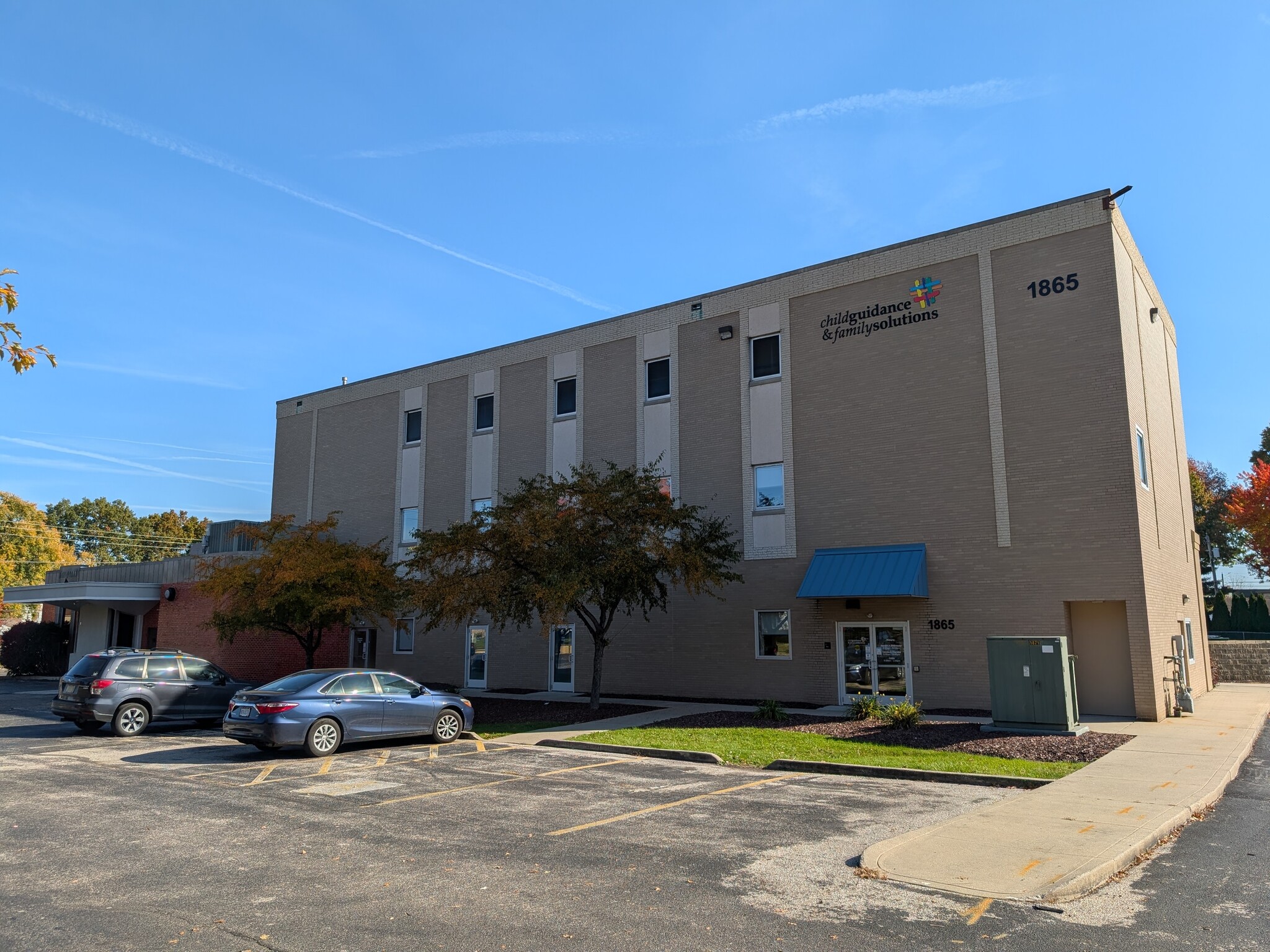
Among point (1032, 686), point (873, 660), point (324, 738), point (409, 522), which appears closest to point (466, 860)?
point (324, 738)

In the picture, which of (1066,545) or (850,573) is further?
(850,573)

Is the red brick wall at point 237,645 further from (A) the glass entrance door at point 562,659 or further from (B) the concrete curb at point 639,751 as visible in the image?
(B) the concrete curb at point 639,751

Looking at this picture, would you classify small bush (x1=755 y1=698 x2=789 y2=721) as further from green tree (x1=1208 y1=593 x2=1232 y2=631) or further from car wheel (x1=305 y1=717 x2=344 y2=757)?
green tree (x1=1208 y1=593 x2=1232 y2=631)

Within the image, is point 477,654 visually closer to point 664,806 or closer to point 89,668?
point 89,668

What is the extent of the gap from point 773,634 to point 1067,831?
15495 millimetres

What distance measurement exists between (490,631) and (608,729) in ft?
41.2

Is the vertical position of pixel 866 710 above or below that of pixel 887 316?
below

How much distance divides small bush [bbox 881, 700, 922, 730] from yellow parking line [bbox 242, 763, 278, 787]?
10.7 m

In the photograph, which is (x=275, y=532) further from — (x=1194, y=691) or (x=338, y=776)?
(x=1194, y=691)

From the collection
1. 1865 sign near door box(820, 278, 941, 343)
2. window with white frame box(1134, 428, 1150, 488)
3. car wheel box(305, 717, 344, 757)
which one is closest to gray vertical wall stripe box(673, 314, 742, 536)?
1865 sign near door box(820, 278, 941, 343)

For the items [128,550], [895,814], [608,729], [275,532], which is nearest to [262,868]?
[895,814]

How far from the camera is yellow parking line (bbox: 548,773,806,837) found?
942 centimetres

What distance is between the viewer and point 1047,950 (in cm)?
582

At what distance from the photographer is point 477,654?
30641mm
